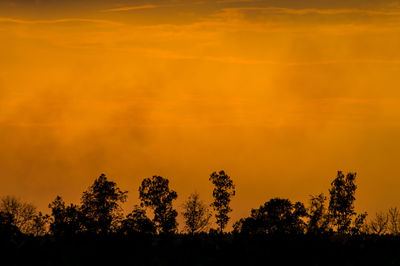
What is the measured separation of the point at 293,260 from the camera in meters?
40.7

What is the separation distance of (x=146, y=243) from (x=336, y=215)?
391ft

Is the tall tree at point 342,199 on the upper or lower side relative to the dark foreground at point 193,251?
upper

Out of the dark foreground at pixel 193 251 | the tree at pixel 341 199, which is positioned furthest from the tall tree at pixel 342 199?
the dark foreground at pixel 193 251

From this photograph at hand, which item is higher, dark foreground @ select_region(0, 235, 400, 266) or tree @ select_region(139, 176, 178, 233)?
tree @ select_region(139, 176, 178, 233)

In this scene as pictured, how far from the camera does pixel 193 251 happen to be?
1634 inches

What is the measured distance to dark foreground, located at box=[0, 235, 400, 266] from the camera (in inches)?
1563

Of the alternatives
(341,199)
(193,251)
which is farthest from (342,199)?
(193,251)

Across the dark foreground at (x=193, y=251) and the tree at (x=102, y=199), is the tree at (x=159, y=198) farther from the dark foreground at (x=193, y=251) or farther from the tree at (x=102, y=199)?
the dark foreground at (x=193, y=251)

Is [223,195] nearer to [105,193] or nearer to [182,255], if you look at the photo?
[105,193]

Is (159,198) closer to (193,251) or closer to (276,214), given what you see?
(276,214)

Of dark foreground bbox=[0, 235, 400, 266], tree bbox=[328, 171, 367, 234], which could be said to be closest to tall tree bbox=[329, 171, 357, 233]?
tree bbox=[328, 171, 367, 234]

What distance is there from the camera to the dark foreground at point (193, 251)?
1563 inches

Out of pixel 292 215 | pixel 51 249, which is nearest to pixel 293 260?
pixel 51 249

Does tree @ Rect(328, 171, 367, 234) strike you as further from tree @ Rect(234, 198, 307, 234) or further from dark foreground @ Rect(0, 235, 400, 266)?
dark foreground @ Rect(0, 235, 400, 266)
